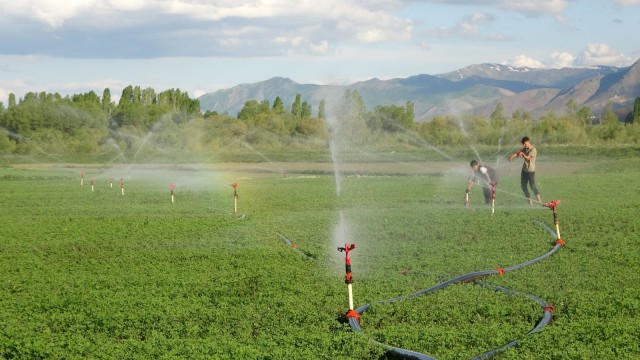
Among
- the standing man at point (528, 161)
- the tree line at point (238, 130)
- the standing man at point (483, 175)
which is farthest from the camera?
the tree line at point (238, 130)

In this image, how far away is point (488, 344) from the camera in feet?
34.9

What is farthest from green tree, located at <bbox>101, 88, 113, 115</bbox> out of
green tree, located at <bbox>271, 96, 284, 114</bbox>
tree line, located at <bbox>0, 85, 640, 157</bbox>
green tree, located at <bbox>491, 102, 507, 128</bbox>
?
green tree, located at <bbox>491, 102, 507, 128</bbox>

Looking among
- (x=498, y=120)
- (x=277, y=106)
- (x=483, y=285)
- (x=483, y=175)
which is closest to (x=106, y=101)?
(x=277, y=106)

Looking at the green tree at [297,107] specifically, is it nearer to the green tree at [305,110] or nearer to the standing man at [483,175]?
the green tree at [305,110]

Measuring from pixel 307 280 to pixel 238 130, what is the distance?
86.1 m

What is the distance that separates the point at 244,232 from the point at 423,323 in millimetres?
11707

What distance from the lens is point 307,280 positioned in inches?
606

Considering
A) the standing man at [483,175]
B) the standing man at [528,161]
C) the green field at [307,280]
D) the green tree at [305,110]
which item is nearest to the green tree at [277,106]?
the green tree at [305,110]

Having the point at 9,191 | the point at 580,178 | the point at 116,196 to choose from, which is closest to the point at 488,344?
the point at 116,196

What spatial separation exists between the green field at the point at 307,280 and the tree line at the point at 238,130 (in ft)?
184

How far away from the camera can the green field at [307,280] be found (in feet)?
36.1

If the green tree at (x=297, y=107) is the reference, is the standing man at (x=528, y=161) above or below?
below

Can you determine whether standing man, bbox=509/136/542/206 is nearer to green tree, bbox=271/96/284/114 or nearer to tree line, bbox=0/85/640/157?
tree line, bbox=0/85/640/157

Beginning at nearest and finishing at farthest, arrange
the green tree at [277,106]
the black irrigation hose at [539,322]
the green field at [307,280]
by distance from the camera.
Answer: the black irrigation hose at [539,322] → the green field at [307,280] → the green tree at [277,106]
